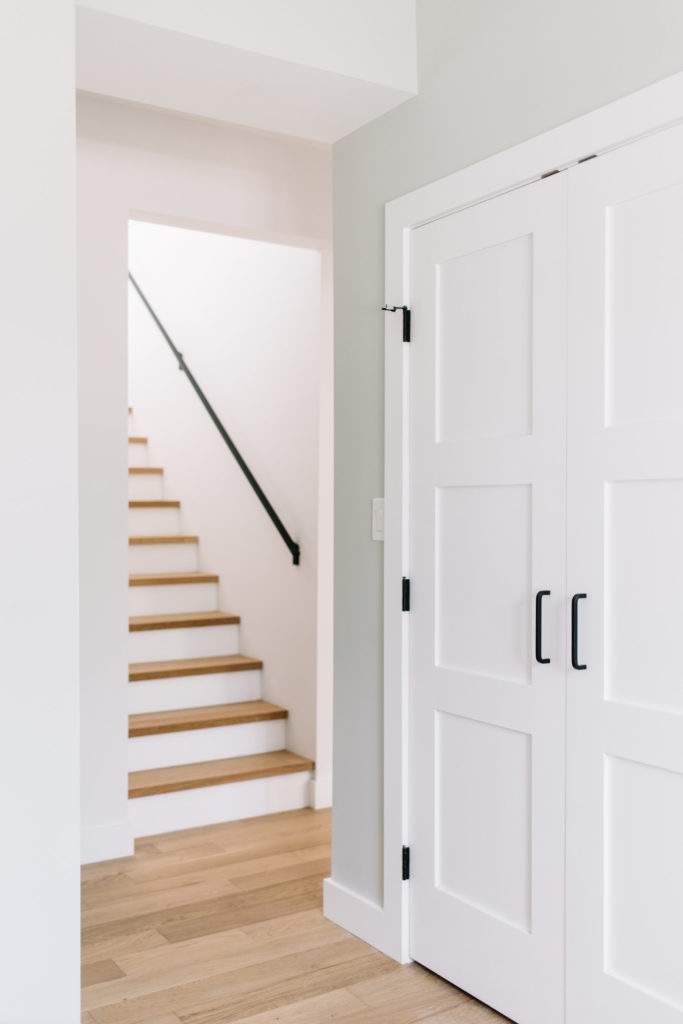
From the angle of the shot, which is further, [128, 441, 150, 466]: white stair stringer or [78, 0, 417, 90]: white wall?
[128, 441, 150, 466]: white stair stringer

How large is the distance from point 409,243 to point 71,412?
46.2 inches

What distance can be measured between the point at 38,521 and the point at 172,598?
110 inches

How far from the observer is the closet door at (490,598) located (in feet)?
7.48

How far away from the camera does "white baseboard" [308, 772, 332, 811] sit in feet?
13.6

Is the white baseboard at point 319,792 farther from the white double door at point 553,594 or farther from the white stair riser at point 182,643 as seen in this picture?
the white double door at point 553,594

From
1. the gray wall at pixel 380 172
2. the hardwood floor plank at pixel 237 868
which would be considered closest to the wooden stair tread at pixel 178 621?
the hardwood floor plank at pixel 237 868

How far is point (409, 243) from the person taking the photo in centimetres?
275

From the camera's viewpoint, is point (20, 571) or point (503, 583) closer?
point (20, 571)

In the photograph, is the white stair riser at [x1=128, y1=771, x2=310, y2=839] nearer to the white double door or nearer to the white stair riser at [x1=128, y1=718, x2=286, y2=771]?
the white stair riser at [x1=128, y1=718, x2=286, y2=771]

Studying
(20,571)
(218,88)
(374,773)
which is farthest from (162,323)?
(20,571)

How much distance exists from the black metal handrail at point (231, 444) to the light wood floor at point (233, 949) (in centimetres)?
126

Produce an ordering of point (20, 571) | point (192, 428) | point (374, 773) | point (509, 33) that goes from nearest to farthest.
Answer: point (20, 571) < point (509, 33) < point (374, 773) < point (192, 428)

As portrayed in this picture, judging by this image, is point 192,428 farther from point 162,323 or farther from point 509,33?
point 509,33

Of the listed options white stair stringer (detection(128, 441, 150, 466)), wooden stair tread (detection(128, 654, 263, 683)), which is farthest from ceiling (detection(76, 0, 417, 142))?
white stair stringer (detection(128, 441, 150, 466))
